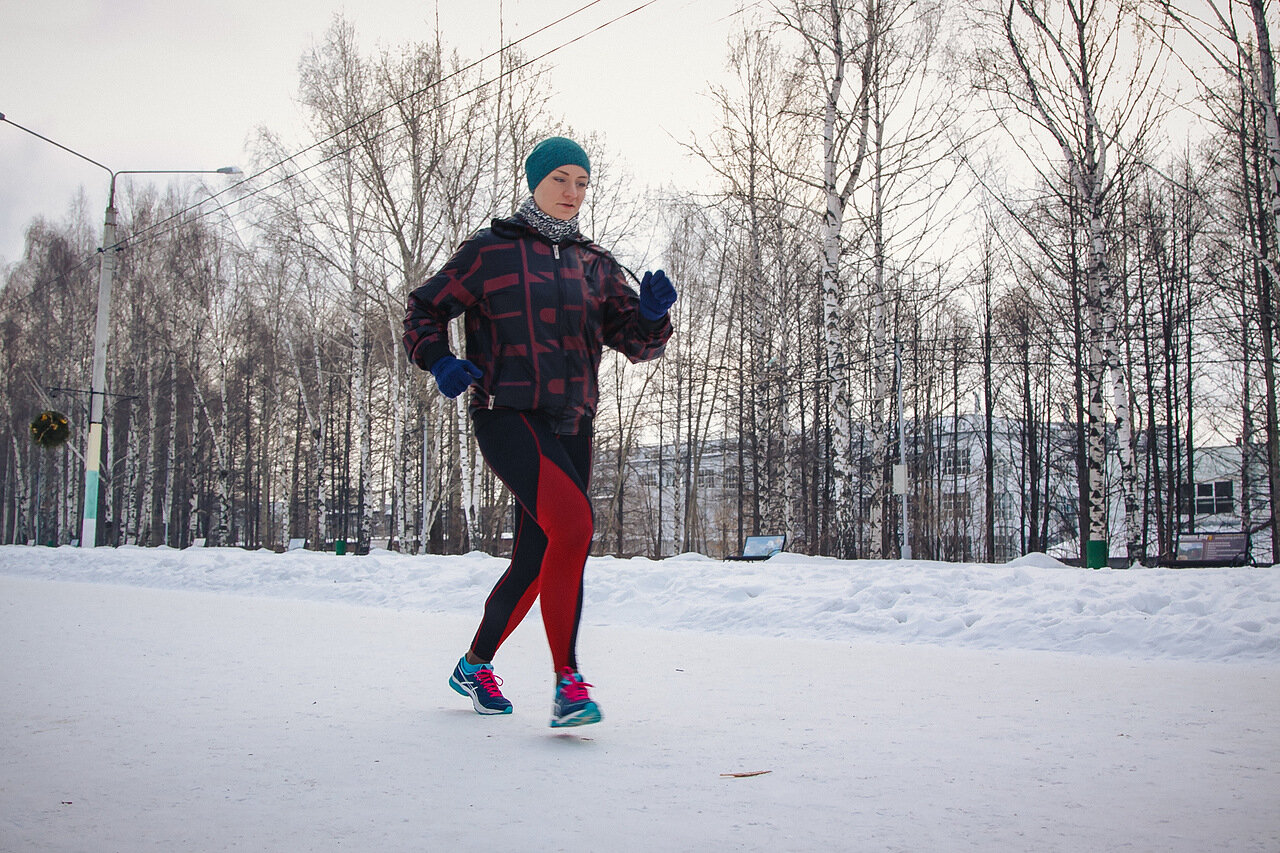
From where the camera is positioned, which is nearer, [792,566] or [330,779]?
[330,779]

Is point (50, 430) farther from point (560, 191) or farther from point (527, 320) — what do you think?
point (527, 320)

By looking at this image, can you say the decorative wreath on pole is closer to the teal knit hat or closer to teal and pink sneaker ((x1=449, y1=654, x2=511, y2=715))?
teal and pink sneaker ((x1=449, y1=654, x2=511, y2=715))

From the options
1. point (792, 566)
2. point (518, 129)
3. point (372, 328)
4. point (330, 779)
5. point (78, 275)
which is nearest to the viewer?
point (330, 779)

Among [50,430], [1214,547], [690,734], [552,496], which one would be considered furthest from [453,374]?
[1214,547]

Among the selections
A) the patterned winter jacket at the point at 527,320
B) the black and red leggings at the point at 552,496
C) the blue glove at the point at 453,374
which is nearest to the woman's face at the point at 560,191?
the patterned winter jacket at the point at 527,320

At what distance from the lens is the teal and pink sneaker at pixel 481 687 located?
2955mm

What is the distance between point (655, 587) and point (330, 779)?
601 centimetres

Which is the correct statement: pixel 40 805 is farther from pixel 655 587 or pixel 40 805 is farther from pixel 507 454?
pixel 655 587

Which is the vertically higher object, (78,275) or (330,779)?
(78,275)

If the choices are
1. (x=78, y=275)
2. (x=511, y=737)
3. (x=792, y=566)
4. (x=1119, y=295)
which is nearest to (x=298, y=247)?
(x=78, y=275)

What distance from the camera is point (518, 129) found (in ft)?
67.7

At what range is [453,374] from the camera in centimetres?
274

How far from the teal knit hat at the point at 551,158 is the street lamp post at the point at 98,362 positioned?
53.1 feet

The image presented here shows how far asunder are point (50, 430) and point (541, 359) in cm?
2005
